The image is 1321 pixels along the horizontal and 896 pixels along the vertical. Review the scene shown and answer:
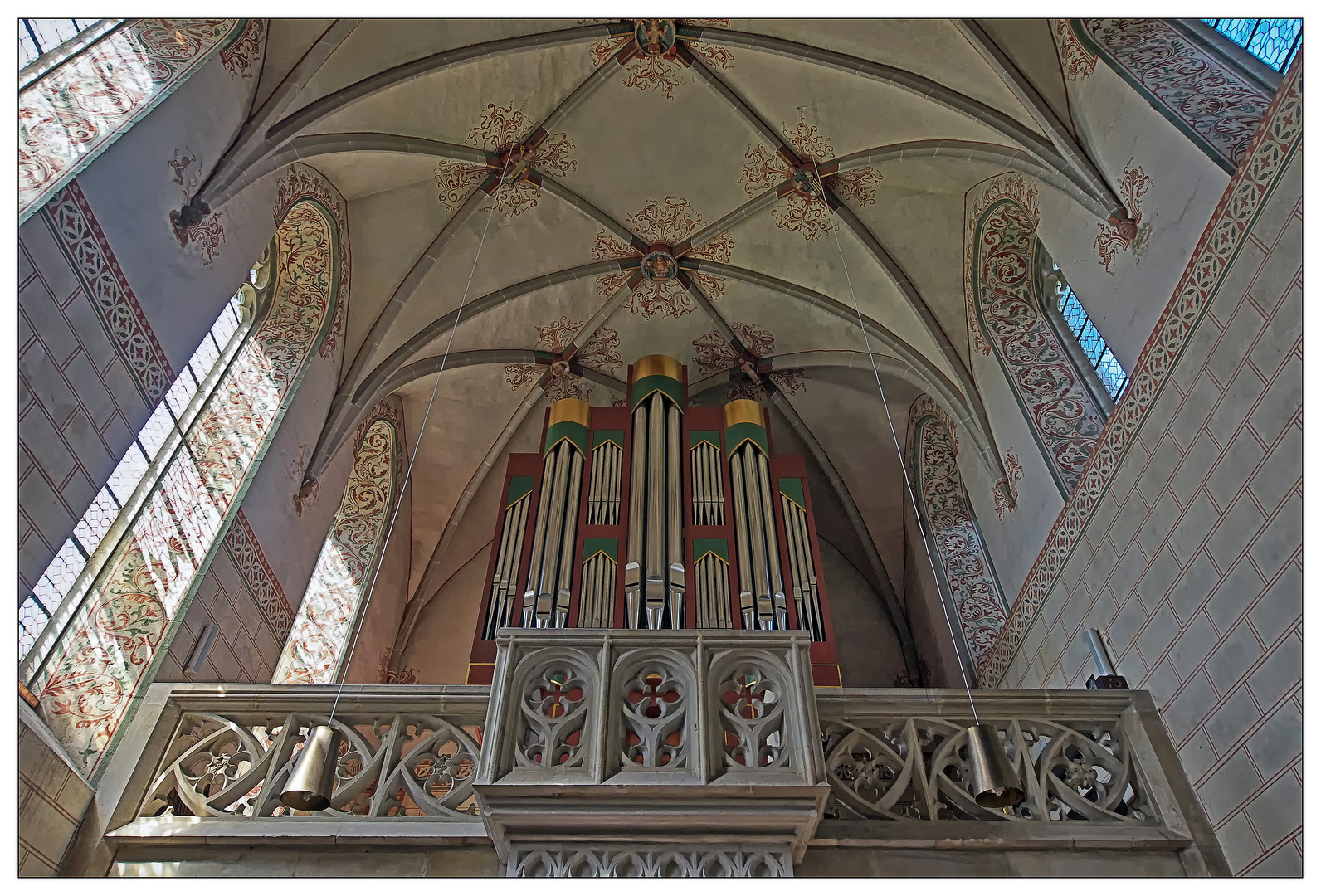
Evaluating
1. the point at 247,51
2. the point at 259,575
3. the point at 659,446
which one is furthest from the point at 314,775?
the point at 247,51

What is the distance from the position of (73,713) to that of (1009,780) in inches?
200

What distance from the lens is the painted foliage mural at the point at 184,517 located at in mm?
→ 5383

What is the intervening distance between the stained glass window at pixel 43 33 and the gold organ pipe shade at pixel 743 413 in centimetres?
626

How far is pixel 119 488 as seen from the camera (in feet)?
19.8

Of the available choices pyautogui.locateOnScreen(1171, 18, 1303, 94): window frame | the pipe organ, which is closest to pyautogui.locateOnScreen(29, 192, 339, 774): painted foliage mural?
the pipe organ

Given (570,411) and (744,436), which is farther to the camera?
(570,411)

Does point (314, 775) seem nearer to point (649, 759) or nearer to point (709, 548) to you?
point (649, 759)

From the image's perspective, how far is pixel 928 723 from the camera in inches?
205

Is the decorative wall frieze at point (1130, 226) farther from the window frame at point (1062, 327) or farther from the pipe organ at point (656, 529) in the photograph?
the pipe organ at point (656, 529)

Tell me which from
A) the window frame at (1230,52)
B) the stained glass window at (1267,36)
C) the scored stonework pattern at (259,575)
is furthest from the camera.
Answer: the scored stonework pattern at (259,575)

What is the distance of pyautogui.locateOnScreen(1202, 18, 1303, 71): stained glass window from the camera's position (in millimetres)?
5684

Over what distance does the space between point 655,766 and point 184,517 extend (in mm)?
3900

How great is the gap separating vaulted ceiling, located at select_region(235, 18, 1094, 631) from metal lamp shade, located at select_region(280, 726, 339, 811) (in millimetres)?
4231

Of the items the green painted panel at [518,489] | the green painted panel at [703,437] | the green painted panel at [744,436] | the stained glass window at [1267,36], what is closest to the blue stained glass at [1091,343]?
the stained glass window at [1267,36]
